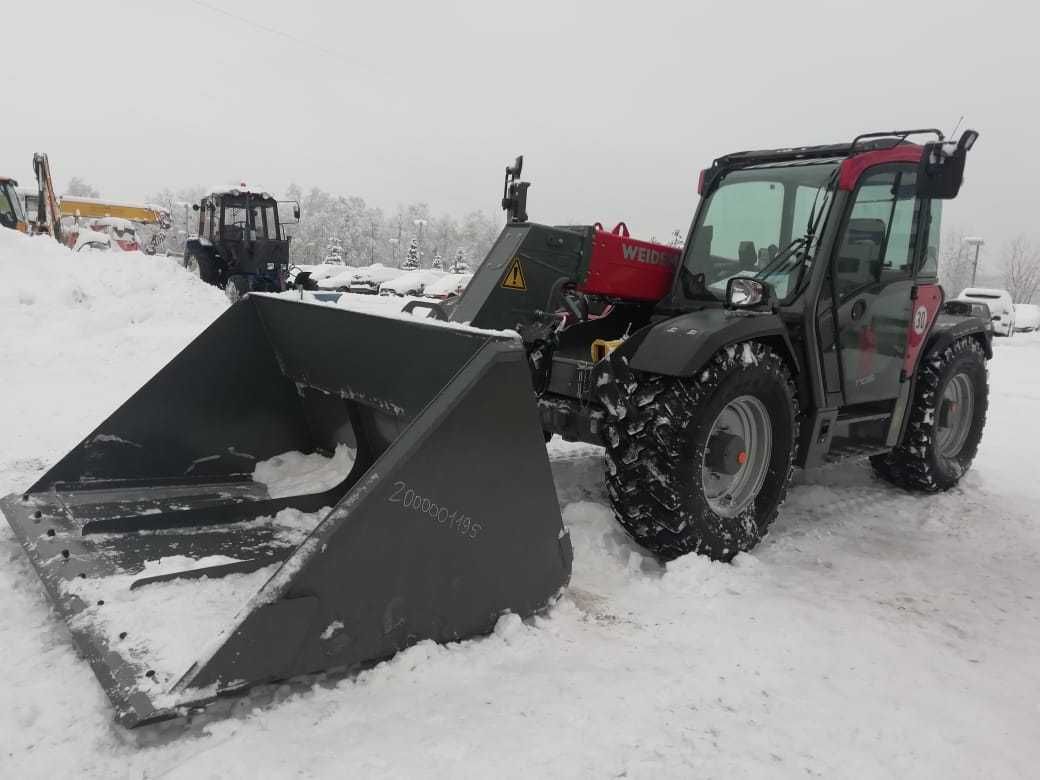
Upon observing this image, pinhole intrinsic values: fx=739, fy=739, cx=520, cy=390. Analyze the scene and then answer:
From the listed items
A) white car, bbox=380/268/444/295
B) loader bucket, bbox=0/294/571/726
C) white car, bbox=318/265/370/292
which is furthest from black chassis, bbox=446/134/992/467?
white car, bbox=318/265/370/292

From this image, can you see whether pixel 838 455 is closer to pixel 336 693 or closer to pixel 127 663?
pixel 336 693

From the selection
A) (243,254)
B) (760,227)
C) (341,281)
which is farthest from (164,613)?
(341,281)

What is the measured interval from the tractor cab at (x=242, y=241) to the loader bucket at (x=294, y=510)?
1372 cm

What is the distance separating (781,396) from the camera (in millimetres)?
3773

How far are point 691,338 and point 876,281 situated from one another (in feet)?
5.60

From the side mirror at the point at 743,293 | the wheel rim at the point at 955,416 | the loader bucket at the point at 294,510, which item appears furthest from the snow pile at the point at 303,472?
the wheel rim at the point at 955,416

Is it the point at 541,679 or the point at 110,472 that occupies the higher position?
the point at 110,472

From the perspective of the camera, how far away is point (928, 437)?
496 centimetres

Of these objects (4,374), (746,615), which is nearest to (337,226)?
(4,374)

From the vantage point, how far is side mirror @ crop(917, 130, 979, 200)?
3.73m

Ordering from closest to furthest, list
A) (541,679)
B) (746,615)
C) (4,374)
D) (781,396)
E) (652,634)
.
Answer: (541,679) → (652,634) → (746,615) → (781,396) → (4,374)

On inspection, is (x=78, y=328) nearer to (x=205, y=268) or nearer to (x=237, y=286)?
(x=237, y=286)

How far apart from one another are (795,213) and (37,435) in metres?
5.15

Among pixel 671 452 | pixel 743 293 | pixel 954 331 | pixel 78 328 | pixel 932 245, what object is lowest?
pixel 78 328
